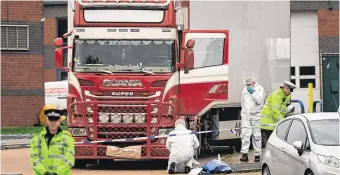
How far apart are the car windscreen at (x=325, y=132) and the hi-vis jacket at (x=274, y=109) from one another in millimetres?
3971

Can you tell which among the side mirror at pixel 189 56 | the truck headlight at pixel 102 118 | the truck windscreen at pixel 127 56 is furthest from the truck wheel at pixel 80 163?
the side mirror at pixel 189 56

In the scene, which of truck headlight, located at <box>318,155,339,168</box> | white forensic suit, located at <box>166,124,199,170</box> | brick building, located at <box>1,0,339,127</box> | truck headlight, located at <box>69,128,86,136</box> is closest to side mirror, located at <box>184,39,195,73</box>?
white forensic suit, located at <box>166,124,199,170</box>

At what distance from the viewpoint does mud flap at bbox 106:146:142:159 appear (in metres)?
18.2

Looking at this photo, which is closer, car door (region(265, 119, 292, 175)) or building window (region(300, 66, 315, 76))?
car door (region(265, 119, 292, 175))

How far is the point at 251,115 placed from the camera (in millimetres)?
18656

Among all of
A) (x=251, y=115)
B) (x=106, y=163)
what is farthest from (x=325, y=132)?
(x=106, y=163)

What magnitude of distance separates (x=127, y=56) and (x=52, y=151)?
803 centimetres

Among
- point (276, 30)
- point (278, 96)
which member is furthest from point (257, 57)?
point (278, 96)

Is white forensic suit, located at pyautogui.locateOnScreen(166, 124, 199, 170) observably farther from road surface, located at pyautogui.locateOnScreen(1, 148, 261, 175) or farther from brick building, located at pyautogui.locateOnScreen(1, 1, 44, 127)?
brick building, located at pyautogui.locateOnScreen(1, 1, 44, 127)

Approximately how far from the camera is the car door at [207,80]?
62.7ft

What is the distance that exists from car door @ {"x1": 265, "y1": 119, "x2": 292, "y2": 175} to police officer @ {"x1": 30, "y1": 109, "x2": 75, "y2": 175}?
4212mm

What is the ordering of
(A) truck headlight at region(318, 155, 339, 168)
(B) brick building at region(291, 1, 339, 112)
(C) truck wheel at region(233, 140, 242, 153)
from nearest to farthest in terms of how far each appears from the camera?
(A) truck headlight at region(318, 155, 339, 168), (C) truck wheel at region(233, 140, 242, 153), (B) brick building at region(291, 1, 339, 112)

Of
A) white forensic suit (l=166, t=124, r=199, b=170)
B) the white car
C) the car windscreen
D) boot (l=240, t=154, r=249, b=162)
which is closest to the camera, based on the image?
the white car

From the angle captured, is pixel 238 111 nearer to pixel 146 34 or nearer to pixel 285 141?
pixel 146 34
